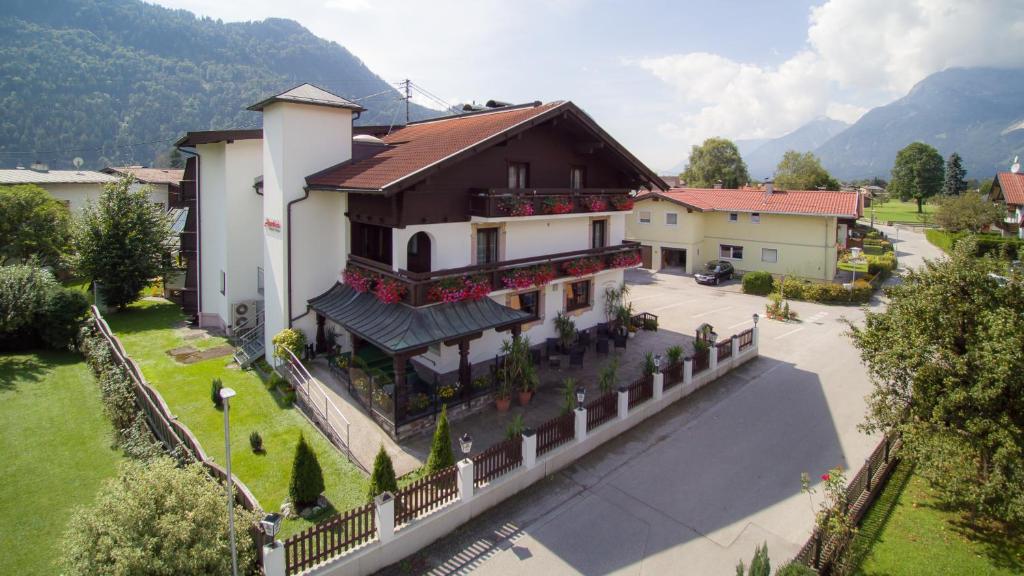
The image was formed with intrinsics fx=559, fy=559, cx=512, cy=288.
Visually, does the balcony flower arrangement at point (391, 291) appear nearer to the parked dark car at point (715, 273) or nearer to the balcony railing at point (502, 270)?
the balcony railing at point (502, 270)

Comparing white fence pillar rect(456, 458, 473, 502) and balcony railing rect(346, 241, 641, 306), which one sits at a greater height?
balcony railing rect(346, 241, 641, 306)

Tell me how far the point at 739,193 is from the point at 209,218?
34585mm

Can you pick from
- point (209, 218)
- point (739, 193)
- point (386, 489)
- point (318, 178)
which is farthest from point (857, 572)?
point (739, 193)

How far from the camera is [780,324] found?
27219mm

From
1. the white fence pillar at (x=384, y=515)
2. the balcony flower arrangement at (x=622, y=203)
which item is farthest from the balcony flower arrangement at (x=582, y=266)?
the white fence pillar at (x=384, y=515)

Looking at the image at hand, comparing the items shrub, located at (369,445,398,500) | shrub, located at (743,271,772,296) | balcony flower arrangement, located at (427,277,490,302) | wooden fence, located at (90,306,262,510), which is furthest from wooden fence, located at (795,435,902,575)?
shrub, located at (743,271,772,296)

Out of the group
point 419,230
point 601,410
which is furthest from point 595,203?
point 601,410

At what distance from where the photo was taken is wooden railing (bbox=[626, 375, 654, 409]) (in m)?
15.6

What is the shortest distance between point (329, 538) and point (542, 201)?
11718 millimetres

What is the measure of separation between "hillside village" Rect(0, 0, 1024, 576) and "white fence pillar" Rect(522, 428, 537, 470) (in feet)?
0.22

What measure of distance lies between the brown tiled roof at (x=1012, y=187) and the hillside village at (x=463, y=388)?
36.5 m

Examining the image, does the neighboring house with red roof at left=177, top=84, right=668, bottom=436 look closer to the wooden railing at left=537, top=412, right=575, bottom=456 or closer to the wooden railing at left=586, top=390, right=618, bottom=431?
the wooden railing at left=537, top=412, right=575, bottom=456

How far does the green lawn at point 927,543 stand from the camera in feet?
33.4

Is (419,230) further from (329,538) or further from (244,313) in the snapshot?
(244,313)
